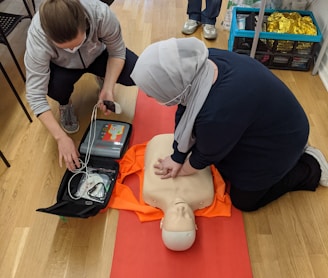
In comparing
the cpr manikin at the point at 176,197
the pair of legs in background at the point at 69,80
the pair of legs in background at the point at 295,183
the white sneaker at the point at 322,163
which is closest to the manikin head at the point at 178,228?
the cpr manikin at the point at 176,197

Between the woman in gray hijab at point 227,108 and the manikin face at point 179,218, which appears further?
the manikin face at point 179,218

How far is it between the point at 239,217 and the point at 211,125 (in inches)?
21.2

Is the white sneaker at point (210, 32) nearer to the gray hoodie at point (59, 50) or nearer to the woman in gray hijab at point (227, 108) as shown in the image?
the gray hoodie at point (59, 50)

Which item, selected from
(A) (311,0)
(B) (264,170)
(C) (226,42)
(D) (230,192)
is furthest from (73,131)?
(A) (311,0)

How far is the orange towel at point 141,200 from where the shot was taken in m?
1.26

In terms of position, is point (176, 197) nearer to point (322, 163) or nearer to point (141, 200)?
point (141, 200)

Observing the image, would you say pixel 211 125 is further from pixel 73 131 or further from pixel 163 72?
pixel 73 131

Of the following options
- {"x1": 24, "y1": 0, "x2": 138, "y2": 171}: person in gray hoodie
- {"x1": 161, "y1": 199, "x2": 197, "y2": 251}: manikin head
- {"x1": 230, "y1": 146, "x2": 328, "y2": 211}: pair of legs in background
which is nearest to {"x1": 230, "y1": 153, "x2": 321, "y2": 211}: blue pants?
{"x1": 230, "y1": 146, "x2": 328, "y2": 211}: pair of legs in background

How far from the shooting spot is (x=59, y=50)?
1254mm

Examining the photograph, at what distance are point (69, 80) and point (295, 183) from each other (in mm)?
1060

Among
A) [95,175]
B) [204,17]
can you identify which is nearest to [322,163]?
[95,175]

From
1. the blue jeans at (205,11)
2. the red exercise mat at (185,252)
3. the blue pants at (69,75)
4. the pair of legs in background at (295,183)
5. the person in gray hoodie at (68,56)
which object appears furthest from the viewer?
the blue jeans at (205,11)

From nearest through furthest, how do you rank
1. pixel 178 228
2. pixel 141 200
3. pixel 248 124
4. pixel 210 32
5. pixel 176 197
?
1. pixel 248 124
2. pixel 178 228
3. pixel 176 197
4. pixel 141 200
5. pixel 210 32

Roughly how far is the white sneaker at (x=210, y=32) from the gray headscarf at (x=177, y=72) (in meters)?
1.33
